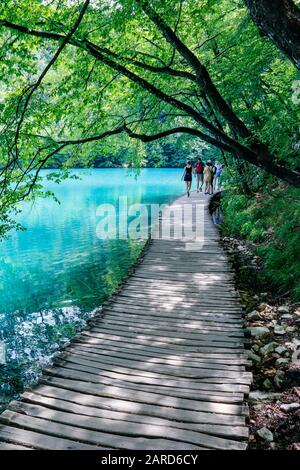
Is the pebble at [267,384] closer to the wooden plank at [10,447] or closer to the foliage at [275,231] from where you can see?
the foliage at [275,231]

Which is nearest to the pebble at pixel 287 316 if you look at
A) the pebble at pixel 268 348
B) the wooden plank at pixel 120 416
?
the pebble at pixel 268 348

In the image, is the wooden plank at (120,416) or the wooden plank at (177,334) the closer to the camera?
the wooden plank at (120,416)

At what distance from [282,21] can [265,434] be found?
15.9 feet

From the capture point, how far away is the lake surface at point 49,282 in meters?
9.09

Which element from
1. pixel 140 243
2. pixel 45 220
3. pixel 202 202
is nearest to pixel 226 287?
pixel 140 243

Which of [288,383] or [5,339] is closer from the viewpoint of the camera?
[288,383]

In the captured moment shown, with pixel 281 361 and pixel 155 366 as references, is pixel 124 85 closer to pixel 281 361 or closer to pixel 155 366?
pixel 155 366

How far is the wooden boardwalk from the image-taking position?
4129 millimetres

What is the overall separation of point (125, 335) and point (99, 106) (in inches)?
187

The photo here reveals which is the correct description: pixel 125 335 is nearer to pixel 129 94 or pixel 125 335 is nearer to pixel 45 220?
pixel 129 94

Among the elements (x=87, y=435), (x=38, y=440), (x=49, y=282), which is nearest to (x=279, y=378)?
(x=87, y=435)

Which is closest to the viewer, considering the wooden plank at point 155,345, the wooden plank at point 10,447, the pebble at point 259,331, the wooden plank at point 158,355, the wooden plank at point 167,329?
the wooden plank at point 10,447

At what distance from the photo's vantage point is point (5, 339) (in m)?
9.76

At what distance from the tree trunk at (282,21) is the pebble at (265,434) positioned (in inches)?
172
